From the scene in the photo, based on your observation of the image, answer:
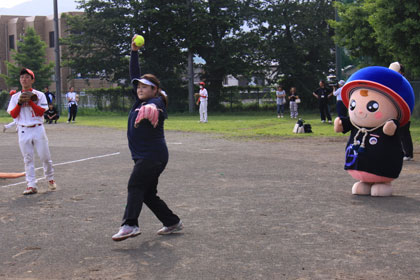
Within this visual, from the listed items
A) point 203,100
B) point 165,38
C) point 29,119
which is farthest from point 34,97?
point 165,38

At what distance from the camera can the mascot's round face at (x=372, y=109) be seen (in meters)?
8.77

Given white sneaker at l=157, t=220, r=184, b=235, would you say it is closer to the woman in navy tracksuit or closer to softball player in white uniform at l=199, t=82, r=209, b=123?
the woman in navy tracksuit

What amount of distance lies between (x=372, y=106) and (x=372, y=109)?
45 millimetres

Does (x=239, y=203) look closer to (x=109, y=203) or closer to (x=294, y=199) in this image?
(x=294, y=199)

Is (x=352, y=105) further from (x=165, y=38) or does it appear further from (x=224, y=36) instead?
(x=224, y=36)

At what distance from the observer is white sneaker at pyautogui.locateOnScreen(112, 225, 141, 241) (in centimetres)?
600

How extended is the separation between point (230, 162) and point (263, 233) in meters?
6.67

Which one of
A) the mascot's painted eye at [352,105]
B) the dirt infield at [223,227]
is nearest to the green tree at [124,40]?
the dirt infield at [223,227]

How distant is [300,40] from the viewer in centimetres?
4234

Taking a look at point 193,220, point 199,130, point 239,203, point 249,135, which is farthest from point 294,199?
point 199,130

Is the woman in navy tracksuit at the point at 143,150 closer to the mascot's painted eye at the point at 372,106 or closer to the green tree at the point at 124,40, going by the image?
the mascot's painted eye at the point at 372,106

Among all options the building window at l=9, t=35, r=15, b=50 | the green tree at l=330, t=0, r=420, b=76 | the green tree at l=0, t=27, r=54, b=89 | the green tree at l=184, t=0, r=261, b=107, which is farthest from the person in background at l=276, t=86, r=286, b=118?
the building window at l=9, t=35, r=15, b=50

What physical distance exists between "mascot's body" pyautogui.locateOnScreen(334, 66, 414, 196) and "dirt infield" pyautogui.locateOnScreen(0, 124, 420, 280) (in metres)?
0.37

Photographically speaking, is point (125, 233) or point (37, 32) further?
point (37, 32)
